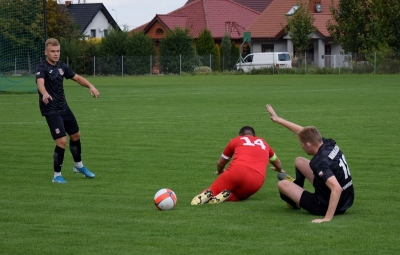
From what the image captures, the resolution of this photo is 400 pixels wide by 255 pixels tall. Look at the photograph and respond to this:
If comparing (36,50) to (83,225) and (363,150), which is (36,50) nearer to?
(363,150)

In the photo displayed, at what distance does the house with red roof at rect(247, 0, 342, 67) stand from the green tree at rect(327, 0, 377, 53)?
393 inches

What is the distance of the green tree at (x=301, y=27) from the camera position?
Result: 69875 mm

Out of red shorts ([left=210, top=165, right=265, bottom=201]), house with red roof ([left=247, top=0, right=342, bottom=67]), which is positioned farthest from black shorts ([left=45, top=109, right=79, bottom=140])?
house with red roof ([left=247, top=0, right=342, bottom=67])

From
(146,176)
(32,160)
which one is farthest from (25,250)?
(32,160)

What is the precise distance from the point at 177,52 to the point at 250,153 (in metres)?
59.8

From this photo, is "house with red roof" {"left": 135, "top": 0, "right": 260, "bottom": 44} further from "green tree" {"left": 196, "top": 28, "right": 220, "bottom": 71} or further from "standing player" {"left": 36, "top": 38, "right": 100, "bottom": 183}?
"standing player" {"left": 36, "top": 38, "right": 100, "bottom": 183}

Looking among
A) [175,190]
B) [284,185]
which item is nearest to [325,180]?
[284,185]

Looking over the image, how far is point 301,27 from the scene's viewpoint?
6988 centimetres

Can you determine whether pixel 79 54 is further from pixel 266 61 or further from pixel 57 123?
pixel 57 123

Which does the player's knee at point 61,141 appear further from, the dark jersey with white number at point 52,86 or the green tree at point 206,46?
the green tree at point 206,46

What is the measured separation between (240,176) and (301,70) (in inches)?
2089

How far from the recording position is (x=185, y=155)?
1502 centimetres

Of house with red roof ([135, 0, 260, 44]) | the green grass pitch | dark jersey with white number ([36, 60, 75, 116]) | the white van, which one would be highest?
house with red roof ([135, 0, 260, 44])

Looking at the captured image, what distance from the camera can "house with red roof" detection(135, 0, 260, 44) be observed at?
8612 cm
